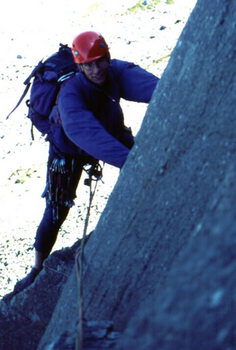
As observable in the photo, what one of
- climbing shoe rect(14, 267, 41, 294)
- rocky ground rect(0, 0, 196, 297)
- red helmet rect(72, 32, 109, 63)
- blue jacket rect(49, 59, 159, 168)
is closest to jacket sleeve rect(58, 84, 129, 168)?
blue jacket rect(49, 59, 159, 168)

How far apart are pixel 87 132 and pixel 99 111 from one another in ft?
2.17

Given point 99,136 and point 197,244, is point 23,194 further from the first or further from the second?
point 197,244

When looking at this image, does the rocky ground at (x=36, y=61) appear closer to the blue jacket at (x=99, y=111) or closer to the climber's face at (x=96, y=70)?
the blue jacket at (x=99, y=111)

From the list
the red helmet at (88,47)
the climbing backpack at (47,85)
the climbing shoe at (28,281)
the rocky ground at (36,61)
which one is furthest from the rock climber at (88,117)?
the rocky ground at (36,61)

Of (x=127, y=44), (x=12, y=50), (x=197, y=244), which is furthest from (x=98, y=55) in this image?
(x=12, y=50)

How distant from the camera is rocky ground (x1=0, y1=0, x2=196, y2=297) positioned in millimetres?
7586

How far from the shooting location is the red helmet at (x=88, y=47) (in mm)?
4375

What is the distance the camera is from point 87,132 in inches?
153

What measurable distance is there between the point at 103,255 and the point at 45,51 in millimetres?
17656

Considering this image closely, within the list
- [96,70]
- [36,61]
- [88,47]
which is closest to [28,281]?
[96,70]

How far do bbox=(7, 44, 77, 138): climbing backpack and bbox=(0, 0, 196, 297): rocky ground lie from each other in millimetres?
638

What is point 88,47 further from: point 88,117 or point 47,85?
point 88,117

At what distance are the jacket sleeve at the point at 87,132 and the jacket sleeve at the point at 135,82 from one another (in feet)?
1.99

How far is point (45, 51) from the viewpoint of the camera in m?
19.6
